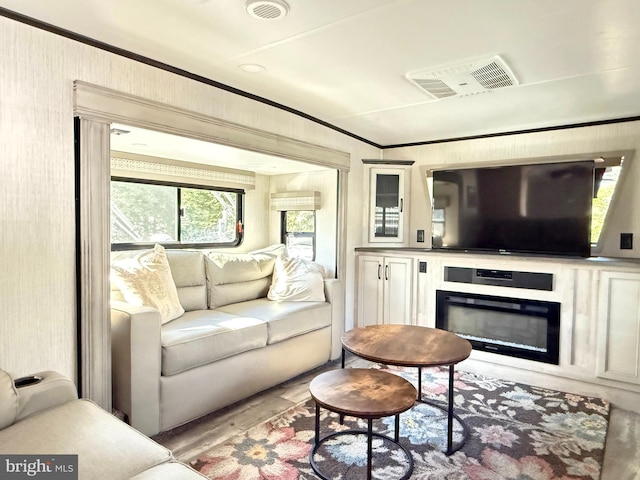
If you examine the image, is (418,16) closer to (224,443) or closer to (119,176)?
(224,443)

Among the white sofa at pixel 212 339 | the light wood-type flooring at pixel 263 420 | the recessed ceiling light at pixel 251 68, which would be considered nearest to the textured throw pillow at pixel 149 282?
the white sofa at pixel 212 339

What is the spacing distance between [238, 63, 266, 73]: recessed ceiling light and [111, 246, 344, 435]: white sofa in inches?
61.2

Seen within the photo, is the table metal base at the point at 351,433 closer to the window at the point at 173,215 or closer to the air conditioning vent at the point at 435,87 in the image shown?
the air conditioning vent at the point at 435,87

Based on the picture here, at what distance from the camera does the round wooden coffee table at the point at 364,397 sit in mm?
1837

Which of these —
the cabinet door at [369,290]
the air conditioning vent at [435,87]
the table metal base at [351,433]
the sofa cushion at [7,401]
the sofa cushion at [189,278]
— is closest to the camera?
the sofa cushion at [7,401]

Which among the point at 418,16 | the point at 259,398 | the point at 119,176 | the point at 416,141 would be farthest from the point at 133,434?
the point at 416,141

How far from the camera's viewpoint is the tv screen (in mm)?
3348

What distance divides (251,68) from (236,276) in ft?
6.05

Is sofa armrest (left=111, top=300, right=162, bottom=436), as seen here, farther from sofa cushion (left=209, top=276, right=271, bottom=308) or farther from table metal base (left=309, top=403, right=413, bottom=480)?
sofa cushion (left=209, top=276, right=271, bottom=308)

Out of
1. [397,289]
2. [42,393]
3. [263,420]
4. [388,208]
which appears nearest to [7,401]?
[42,393]

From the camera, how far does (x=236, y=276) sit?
11.9ft

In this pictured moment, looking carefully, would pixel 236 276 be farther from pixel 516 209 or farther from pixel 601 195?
pixel 601 195

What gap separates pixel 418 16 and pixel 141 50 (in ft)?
4.90

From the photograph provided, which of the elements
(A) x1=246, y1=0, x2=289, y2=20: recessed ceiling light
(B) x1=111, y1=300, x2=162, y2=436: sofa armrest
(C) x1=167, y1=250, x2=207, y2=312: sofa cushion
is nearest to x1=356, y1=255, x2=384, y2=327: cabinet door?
(C) x1=167, y1=250, x2=207, y2=312: sofa cushion
